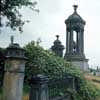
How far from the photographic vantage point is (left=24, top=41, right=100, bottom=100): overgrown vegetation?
858 centimetres

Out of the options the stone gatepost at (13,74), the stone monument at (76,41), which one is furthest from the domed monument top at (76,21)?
the stone gatepost at (13,74)

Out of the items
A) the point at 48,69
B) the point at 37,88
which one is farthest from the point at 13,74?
the point at 48,69

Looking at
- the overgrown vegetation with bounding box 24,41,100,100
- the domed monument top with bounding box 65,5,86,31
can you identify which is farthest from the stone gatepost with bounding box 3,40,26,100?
the domed monument top with bounding box 65,5,86,31

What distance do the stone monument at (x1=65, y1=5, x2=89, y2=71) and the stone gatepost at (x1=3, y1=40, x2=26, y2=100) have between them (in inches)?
629

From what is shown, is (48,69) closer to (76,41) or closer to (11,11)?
(11,11)

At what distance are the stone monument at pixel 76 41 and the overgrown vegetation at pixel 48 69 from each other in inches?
431

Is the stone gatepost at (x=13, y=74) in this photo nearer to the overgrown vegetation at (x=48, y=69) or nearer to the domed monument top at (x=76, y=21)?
the overgrown vegetation at (x=48, y=69)

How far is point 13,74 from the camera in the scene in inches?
206

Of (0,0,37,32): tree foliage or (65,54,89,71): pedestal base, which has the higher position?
(0,0,37,32): tree foliage

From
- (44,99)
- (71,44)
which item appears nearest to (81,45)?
(71,44)

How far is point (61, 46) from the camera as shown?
22.0 m

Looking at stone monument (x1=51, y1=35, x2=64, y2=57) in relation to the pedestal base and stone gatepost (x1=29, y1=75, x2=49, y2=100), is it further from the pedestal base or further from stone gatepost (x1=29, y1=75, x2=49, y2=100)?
stone gatepost (x1=29, y1=75, x2=49, y2=100)

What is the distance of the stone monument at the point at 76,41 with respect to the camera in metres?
21.0

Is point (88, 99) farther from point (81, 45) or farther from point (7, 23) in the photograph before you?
point (81, 45)
